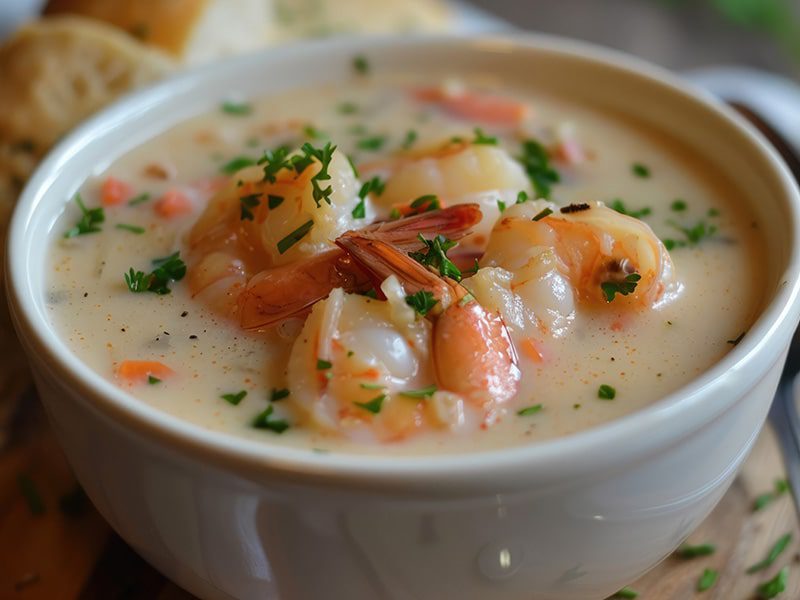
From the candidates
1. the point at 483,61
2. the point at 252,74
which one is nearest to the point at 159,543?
the point at 252,74

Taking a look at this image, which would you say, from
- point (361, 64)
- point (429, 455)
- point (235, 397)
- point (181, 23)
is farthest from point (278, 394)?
point (181, 23)

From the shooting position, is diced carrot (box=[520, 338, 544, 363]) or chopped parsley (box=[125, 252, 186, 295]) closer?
diced carrot (box=[520, 338, 544, 363])

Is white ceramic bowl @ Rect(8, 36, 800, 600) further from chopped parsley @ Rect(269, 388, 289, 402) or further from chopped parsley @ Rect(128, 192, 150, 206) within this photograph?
chopped parsley @ Rect(128, 192, 150, 206)

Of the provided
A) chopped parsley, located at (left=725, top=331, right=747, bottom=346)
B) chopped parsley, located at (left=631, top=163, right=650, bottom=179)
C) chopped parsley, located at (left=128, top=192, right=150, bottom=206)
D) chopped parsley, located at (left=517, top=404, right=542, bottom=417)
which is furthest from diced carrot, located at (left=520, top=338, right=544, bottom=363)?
chopped parsley, located at (left=128, top=192, right=150, bottom=206)

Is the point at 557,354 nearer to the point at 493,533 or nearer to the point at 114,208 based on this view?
the point at 493,533

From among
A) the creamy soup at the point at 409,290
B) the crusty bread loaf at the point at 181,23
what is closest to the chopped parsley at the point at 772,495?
the creamy soup at the point at 409,290

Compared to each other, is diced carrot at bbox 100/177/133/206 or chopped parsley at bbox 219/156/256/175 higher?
chopped parsley at bbox 219/156/256/175
